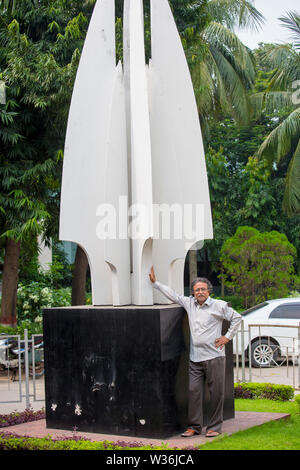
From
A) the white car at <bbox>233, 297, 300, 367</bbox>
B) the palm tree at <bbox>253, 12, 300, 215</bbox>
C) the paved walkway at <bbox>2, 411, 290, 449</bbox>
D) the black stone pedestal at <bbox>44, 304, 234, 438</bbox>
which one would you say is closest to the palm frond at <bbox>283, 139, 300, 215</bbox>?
the palm tree at <bbox>253, 12, 300, 215</bbox>

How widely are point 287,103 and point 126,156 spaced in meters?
16.5

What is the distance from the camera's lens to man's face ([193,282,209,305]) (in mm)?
7055

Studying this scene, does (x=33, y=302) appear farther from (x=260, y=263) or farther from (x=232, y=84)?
(x=232, y=84)

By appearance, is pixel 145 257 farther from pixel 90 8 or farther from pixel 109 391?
pixel 90 8

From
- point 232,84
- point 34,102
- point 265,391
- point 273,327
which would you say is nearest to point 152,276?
point 265,391

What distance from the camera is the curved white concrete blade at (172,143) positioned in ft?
25.3

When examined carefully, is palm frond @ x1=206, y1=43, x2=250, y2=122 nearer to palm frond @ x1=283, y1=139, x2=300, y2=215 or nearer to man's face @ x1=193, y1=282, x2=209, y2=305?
palm frond @ x1=283, y1=139, x2=300, y2=215

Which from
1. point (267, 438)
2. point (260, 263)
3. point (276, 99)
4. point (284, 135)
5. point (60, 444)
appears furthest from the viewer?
point (276, 99)

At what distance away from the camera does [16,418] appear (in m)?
8.06

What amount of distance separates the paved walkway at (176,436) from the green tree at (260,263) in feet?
41.5
